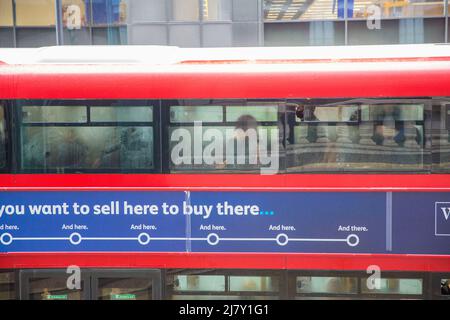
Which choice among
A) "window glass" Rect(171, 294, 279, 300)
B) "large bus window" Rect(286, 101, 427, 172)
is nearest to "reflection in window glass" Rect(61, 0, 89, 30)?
"large bus window" Rect(286, 101, 427, 172)

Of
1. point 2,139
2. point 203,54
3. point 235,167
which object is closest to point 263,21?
point 203,54

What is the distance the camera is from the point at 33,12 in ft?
48.6

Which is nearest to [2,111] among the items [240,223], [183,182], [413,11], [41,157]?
[41,157]

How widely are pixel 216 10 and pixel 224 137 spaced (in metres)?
8.85

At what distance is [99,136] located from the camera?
6262 mm

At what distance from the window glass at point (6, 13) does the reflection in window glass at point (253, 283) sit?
39.1 feet

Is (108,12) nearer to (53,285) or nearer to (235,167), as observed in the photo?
(53,285)

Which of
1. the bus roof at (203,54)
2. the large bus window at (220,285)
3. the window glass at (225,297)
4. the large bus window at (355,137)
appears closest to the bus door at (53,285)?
the large bus window at (220,285)

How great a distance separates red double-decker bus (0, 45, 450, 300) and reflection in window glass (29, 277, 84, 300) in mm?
226

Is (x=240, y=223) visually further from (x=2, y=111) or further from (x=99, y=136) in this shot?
(x=2, y=111)

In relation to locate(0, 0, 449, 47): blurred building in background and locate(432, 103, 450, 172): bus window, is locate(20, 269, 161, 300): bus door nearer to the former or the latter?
locate(432, 103, 450, 172): bus window

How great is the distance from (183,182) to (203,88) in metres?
1.15

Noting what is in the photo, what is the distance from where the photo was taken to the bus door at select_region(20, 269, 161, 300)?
6.38 metres

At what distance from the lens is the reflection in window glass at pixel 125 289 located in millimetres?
6414
